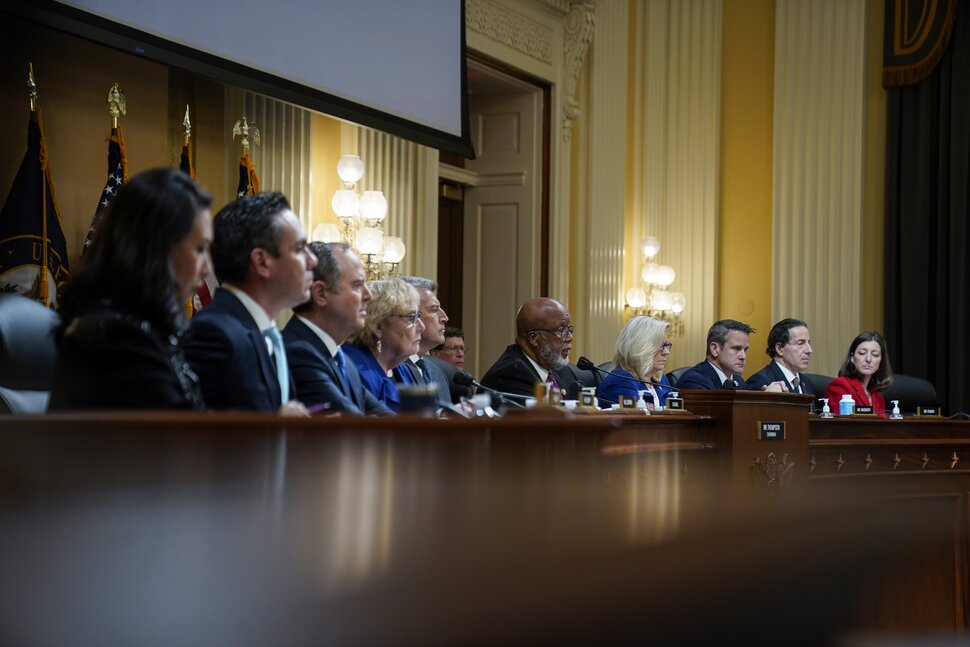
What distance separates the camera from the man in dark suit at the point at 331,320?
328 cm

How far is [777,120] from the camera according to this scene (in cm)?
1017

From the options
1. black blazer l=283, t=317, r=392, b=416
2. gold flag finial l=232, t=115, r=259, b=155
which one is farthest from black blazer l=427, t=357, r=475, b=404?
black blazer l=283, t=317, r=392, b=416

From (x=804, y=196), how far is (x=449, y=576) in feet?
32.5

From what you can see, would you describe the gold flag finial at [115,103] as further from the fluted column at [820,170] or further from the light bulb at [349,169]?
→ the fluted column at [820,170]

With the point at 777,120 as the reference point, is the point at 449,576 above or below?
below

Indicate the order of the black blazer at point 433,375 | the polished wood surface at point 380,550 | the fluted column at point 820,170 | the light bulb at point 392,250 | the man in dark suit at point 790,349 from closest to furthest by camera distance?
1. the polished wood surface at point 380,550
2. the black blazer at point 433,375
3. the man in dark suit at point 790,349
4. the light bulb at point 392,250
5. the fluted column at point 820,170

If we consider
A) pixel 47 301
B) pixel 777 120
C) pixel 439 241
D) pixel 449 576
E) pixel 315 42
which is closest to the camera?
pixel 449 576

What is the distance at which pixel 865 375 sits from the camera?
22.6ft

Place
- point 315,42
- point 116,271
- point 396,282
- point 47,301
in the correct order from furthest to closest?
1. point 315,42
2. point 47,301
3. point 396,282
4. point 116,271

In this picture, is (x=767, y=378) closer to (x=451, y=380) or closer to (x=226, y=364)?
(x=451, y=380)

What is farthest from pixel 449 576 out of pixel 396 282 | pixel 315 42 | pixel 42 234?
pixel 315 42

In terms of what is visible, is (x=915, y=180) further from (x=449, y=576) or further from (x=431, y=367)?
(x=449, y=576)

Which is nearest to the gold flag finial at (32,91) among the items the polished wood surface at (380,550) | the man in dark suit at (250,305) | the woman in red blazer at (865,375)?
the man in dark suit at (250,305)

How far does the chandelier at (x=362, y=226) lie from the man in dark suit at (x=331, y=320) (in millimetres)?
3199
